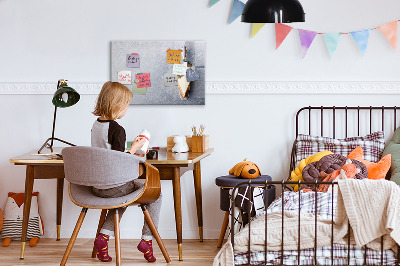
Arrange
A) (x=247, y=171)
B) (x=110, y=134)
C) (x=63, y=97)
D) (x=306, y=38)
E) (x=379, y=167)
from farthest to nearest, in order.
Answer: (x=306, y=38), (x=63, y=97), (x=247, y=171), (x=379, y=167), (x=110, y=134)

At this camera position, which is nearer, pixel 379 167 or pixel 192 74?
pixel 379 167

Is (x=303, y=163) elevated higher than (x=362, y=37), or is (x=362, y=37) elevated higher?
(x=362, y=37)

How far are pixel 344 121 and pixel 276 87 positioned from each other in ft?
1.77

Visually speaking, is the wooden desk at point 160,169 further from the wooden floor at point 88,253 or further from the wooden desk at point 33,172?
the wooden floor at point 88,253

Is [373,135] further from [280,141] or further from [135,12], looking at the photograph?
[135,12]

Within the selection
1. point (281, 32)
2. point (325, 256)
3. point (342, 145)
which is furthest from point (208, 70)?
point (325, 256)

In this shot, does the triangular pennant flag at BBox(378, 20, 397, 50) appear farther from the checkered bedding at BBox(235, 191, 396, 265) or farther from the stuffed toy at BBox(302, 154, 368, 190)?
the checkered bedding at BBox(235, 191, 396, 265)

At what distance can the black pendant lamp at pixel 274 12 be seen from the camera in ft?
10.4

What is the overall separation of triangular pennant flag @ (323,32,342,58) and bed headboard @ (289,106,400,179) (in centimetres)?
41

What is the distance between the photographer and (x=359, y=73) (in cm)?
438

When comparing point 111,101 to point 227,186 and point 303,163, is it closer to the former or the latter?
point 227,186

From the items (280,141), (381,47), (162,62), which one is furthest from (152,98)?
(381,47)

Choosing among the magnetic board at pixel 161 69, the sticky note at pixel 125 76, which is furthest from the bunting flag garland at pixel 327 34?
the sticky note at pixel 125 76

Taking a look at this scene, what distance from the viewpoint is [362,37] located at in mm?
4320
